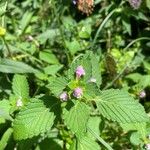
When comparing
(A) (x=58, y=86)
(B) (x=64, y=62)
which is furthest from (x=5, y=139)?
(B) (x=64, y=62)

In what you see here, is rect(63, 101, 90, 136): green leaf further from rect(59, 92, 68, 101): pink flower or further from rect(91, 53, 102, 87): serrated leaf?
rect(91, 53, 102, 87): serrated leaf

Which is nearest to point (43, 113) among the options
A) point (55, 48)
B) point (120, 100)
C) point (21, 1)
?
point (120, 100)

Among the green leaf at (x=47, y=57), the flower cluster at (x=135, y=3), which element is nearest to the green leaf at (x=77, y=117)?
the green leaf at (x=47, y=57)

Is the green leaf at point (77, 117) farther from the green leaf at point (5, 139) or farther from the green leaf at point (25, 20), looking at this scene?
the green leaf at point (25, 20)

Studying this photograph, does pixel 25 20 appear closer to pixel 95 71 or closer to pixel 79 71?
pixel 95 71

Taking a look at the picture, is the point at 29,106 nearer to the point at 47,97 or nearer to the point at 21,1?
the point at 47,97
